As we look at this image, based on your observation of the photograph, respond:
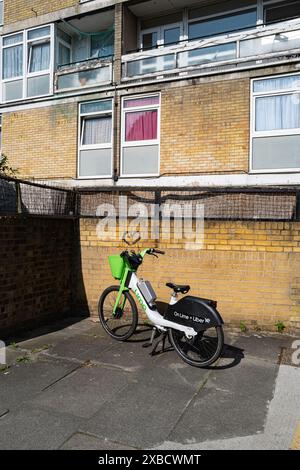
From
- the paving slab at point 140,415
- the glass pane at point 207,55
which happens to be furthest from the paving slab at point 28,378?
the glass pane at point 207,55

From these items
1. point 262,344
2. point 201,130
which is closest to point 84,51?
point 201,130

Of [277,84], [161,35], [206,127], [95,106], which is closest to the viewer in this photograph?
[277,84]

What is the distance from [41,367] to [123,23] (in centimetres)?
910

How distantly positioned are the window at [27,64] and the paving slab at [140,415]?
9.49m

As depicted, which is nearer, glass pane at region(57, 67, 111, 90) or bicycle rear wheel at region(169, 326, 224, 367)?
bicycle rear wheel at region(169, 326, 224, 367)

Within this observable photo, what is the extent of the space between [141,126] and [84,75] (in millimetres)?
2492

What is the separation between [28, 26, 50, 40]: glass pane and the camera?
11090 mm

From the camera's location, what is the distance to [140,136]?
9422 millimetres

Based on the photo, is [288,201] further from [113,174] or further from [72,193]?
[113,174]

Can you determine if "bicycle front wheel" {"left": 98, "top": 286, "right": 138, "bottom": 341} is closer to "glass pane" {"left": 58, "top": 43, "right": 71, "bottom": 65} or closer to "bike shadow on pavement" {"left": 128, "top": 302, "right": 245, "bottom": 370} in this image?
"bike shadow on pavement" {"left": 128, "top": 302, "right": 245, "bottom": 370}

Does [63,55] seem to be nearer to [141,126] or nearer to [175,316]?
[141,126]

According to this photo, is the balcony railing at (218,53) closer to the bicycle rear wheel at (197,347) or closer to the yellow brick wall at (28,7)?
the yellow brick wall at (28,7)

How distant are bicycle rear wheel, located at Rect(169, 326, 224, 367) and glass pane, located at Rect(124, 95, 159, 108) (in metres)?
6.40

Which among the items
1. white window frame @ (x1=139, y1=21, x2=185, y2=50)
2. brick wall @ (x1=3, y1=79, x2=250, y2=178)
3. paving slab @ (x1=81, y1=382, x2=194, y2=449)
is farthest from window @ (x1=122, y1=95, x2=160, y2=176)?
paving slab @ (x1=81, y1=382, x2=194, y2=449)
